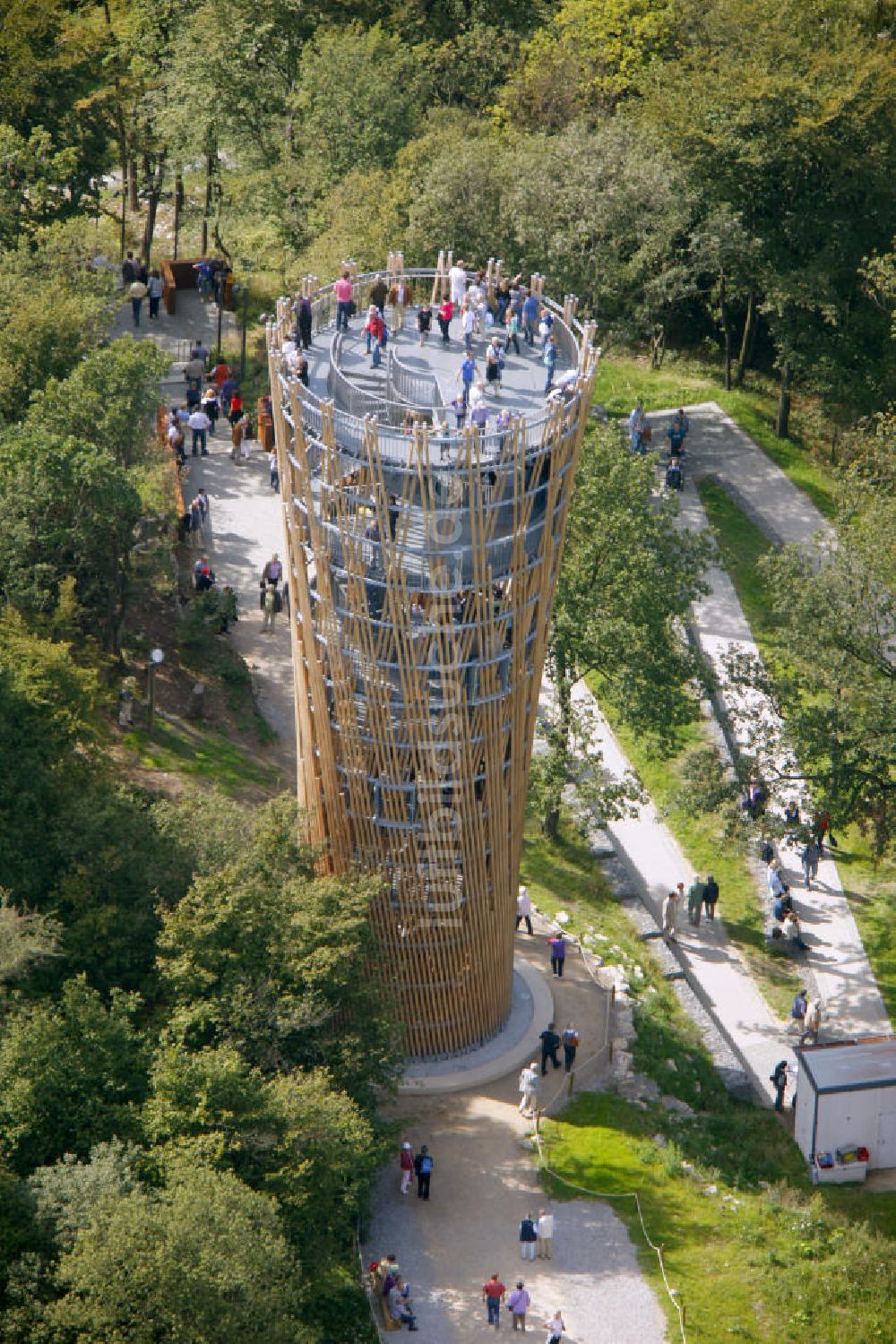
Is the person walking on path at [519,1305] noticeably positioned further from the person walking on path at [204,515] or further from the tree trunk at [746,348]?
the tree trunk at [746,348]

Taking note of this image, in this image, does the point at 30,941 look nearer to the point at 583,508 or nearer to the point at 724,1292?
the point at 724,1292

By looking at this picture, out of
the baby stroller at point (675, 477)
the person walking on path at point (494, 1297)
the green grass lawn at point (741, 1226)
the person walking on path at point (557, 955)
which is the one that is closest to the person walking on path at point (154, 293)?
the baby stroller at point (675, 477)

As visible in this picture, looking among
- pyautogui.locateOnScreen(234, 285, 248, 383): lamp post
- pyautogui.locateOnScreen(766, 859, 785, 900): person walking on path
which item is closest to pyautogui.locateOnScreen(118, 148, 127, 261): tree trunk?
pyautogui.locateOnScreen(234, 285, 248, 383): lamp post

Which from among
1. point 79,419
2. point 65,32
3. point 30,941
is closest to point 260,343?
point 65,32

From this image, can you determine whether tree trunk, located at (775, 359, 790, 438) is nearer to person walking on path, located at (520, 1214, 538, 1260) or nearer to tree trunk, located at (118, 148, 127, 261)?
tree trunk, located at (118, 148, 127, 261)

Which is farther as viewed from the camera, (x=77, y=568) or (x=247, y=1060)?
(x=77, y=568)

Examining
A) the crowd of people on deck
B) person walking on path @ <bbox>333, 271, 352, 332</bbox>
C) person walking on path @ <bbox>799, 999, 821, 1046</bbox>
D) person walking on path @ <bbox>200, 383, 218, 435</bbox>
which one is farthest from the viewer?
person walking on path @ <bbox>200, 383, 218, 435</bbox>
